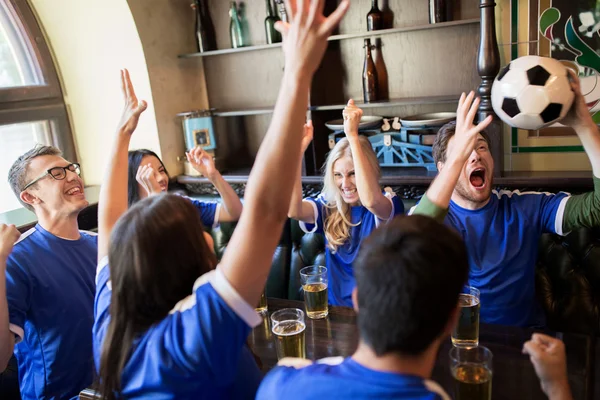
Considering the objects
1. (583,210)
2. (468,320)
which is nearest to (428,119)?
(583,210)

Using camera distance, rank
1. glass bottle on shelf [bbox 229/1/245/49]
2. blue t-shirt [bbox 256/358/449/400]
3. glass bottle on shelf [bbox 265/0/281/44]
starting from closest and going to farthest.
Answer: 1. blue t-shirt [bbox 256/358/449/400]
2. glass bottle on shelf [bbox 265/0/281/44]
3. glass bottle on shelf [bbox 229/1/245/49]

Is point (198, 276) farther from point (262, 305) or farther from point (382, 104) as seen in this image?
point (382, 104)

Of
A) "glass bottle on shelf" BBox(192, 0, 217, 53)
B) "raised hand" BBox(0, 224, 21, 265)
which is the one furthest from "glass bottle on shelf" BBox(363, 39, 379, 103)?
"raised hand" BBox(0, 224, 21, 265)

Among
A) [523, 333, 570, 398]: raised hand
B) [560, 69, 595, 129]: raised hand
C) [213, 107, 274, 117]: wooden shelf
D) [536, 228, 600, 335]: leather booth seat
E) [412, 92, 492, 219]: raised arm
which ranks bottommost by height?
[536, 228, 600, 335]: leather booth seat

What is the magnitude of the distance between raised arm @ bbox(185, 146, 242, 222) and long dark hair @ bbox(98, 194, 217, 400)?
945mm

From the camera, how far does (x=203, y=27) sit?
3.05m

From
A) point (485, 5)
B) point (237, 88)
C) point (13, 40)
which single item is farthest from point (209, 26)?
point (485, 5)

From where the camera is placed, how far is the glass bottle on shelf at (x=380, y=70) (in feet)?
9.02

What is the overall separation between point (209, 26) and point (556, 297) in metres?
2.40

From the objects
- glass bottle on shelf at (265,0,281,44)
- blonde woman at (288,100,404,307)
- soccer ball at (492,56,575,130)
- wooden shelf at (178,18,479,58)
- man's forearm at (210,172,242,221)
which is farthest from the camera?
glass bottle on shelf at (265,0,281,44)

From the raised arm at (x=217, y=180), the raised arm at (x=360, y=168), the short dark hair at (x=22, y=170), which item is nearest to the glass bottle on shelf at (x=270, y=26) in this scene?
the raised arm at (x=217, y=180)

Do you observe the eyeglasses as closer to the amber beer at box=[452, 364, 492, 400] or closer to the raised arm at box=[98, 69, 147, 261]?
the raised arm at box=[98, 69, 147, 261]

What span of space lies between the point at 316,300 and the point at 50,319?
0.84m

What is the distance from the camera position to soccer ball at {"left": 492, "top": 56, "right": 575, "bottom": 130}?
4.86 feet
